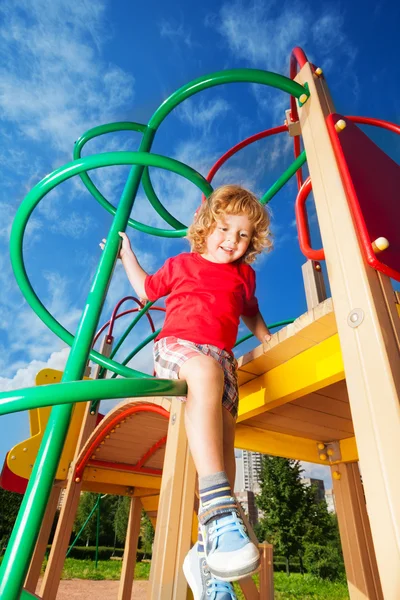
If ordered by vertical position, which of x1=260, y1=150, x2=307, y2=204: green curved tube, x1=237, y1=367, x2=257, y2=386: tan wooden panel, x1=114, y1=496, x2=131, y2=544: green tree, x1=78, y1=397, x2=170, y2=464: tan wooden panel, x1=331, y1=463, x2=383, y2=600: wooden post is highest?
x1=114, y1=496, x2=131, y2=544: green tree

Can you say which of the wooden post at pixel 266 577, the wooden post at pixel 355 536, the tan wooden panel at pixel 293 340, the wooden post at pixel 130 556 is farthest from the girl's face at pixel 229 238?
the wooden post at pixel 130 556

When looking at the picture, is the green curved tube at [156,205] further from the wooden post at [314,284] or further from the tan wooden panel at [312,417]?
the tan wooden panel at [312,417]

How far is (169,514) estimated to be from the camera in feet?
4.30

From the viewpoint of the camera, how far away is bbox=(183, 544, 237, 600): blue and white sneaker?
885 mm

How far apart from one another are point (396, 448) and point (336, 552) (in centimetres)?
2095

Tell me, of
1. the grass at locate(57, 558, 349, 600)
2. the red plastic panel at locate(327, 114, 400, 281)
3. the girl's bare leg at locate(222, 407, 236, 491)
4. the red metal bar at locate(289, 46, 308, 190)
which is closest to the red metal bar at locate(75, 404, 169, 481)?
the girl's bare leg at locate(222, 407, 236, 491)

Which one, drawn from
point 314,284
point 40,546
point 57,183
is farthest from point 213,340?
point 40,546

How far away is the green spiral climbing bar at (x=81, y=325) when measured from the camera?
2.93ft

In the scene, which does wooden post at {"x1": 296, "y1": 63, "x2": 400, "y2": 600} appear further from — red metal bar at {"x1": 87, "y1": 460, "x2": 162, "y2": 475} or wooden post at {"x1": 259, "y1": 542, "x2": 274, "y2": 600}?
wooden post at {"x1": 259, "y1": 542, "x2": 274, "y2": 600}

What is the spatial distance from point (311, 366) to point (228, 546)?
742 millimetres

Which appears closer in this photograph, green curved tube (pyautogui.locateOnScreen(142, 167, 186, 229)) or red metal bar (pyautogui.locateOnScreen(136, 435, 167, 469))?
green curved tube (pyautogui.locateOnScreen(142, 167, 186, 229))

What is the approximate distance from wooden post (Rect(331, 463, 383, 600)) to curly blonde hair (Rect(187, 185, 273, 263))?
180 cm

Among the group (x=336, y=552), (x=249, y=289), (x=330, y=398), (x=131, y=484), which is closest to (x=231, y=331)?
(x=249, y=289)

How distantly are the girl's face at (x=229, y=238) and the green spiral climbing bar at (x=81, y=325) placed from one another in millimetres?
258
